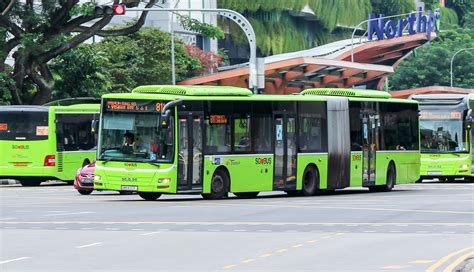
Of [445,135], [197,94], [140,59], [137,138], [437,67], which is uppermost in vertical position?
[437,67]

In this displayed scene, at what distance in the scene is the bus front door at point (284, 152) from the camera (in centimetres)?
3656

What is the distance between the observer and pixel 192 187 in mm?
33875

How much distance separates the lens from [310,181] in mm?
38062

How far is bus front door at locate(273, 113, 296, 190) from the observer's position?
120ft

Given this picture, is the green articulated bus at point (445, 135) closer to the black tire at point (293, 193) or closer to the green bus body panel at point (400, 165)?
the green bus body panel at point (400, 165)

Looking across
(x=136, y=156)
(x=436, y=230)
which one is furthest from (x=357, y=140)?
(x=436, y=230)

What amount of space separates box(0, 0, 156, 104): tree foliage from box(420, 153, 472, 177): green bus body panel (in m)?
14.0

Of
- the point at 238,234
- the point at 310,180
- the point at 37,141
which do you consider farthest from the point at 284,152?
the point at 37,141

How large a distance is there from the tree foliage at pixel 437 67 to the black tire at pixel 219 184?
87658 millimetres

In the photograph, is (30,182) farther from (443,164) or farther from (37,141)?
(443,164)

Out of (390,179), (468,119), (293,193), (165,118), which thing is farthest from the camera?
(468,119)

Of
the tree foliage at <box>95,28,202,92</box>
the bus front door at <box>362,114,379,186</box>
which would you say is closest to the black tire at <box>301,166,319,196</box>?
the bus front door at <box>362,114,379,186</box>

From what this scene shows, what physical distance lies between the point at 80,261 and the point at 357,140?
22712mm

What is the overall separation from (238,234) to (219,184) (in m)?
12.0
